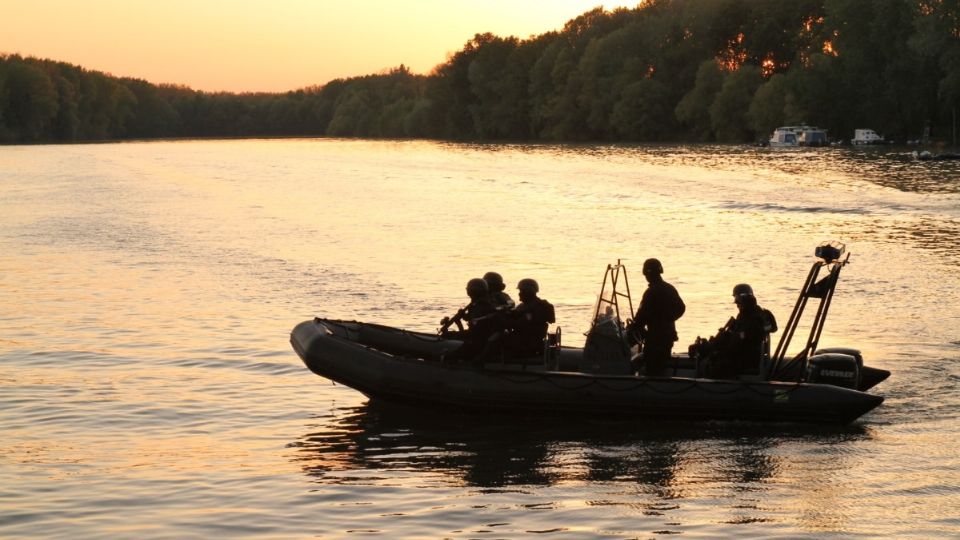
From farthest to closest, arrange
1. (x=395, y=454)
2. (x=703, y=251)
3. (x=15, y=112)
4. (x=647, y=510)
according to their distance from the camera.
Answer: (x=15, y=112) → (x=703, y=251) → (x=395, y=454) → (x=647, y=510)

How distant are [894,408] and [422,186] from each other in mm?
55809

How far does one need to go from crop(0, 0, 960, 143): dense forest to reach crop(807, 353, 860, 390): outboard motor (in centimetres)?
7738

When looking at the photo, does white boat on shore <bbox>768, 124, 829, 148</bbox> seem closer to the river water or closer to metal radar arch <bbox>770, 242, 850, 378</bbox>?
the river water

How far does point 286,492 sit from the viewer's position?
11.9 metres

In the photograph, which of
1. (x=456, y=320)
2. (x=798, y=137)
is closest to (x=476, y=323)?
(x=456, y=320)

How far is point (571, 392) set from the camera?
1426 cm

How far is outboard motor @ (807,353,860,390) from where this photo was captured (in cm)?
1457

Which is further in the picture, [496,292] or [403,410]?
[403,410]

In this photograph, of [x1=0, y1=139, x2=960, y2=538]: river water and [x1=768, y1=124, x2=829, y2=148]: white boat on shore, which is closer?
[x1=0, y1=139, x2=960, y2=538]: river water

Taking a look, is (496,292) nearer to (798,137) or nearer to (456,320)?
(456,320)

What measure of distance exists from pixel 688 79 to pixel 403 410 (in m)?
120

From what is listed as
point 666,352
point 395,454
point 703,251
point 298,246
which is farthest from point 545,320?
point 298,246

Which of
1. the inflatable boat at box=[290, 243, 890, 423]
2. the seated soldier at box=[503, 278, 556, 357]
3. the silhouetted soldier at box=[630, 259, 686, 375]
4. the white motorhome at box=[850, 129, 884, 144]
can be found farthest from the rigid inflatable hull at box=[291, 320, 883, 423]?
the white motorhome at box=[850, 129, 884, 144]

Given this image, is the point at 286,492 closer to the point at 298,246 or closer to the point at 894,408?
the point at 894,408
